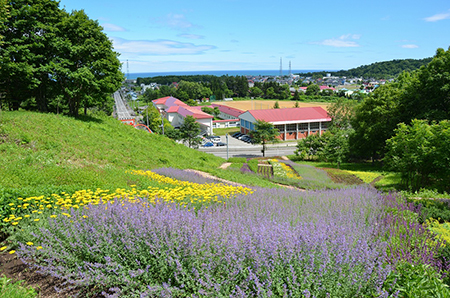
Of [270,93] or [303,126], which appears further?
[270,93]

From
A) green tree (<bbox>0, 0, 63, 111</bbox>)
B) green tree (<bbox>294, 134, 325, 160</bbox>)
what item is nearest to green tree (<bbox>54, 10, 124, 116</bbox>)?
green tree (<bbox>0, 0, 63, 111</bbox>)

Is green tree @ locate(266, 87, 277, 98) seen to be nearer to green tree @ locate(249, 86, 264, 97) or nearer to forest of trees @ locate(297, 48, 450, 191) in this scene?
green tree @ locate(249, 86, 264, 97)

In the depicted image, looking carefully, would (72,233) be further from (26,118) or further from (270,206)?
(26,118)

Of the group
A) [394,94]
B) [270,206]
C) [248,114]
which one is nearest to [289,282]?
[270,206]

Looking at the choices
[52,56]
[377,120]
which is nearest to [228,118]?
[377,120]

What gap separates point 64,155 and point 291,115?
2139 inches

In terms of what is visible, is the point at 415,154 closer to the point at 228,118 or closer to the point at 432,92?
the point at 432,92

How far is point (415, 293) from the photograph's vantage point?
11.2 ft

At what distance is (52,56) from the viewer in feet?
68.6

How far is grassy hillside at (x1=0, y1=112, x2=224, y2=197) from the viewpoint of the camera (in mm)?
7957

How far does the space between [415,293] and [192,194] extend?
180 inches

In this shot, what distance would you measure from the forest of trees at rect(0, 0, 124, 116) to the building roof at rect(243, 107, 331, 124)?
41506 millimetres

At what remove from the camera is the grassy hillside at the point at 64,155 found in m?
7.96

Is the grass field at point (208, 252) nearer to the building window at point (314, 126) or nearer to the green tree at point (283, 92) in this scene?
the building window at point (314, 126)
